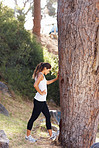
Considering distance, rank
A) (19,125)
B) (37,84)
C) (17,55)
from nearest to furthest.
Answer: (37,84)
(19,125)
(17,55)

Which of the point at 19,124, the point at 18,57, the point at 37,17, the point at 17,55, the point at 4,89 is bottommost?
the point at 19,124

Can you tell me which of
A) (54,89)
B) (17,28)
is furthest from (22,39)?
(54,89)

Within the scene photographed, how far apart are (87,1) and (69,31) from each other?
0.67m

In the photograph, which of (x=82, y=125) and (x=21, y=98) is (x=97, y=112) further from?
(x=21, y=98)

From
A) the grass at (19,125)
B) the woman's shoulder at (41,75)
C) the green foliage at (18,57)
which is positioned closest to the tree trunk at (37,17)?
the green foliage at (18,57)

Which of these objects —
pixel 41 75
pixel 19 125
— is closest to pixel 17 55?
pixel 19 125

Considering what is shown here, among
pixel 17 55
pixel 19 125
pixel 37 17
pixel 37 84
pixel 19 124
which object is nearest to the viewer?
pixel 37 84

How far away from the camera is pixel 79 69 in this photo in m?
4.37

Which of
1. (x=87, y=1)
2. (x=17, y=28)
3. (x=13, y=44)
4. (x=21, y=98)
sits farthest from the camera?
(x=17, y=28)

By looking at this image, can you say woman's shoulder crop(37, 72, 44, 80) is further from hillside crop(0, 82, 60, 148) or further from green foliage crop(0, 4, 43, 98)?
green foliage crop(0, 4, 43, 98)

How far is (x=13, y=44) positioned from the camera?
10484 millimetres

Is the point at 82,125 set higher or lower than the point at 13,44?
lower

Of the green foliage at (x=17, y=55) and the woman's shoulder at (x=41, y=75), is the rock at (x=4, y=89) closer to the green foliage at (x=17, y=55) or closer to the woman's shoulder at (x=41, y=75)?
the green foliage at (x=17, y=55)

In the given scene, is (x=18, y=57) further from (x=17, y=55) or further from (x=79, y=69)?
(x=79, y=69)
